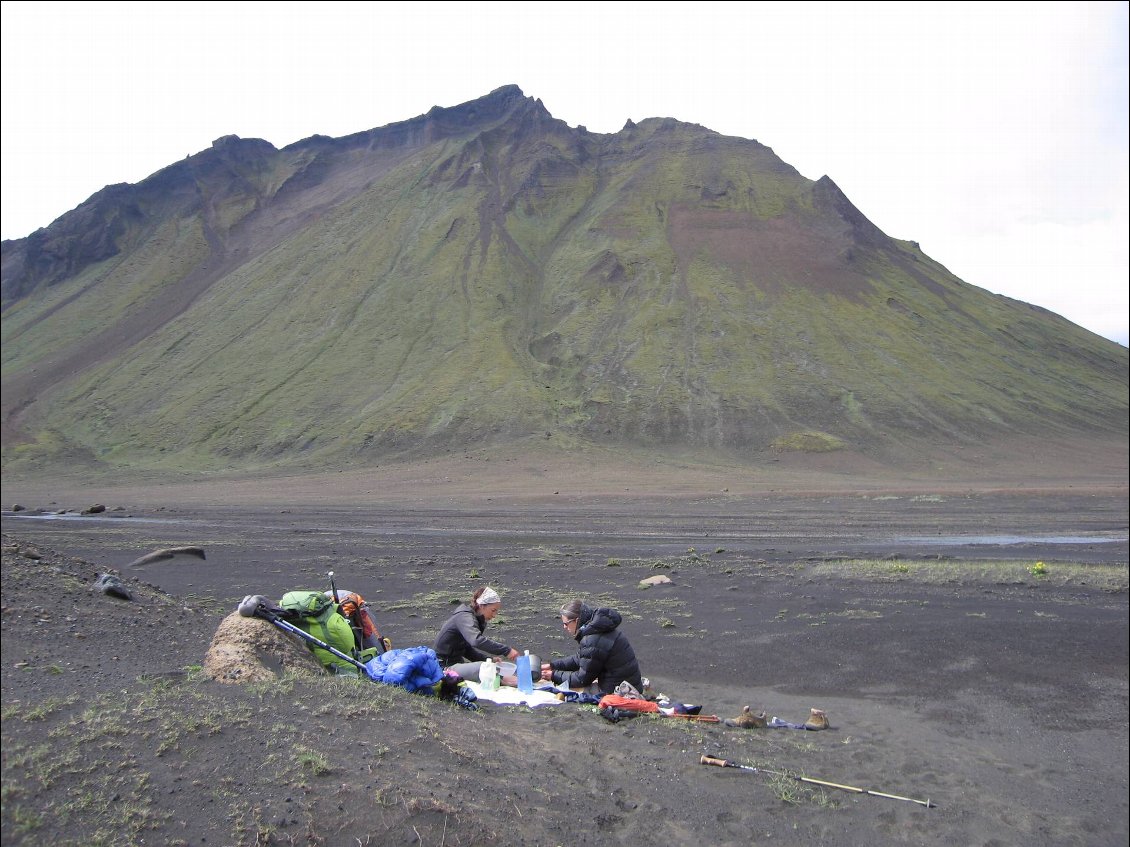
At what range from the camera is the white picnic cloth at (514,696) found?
8.11 m

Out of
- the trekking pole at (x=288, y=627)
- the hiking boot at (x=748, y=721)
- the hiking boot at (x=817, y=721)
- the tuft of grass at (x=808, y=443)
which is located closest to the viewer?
the trekking pole at (x=288, y=627)

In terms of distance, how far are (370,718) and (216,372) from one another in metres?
69.1

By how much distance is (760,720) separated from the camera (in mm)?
8312

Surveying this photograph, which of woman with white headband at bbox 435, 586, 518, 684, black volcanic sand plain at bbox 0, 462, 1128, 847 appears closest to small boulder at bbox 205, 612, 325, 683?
black volcanic sand plain at bbox 0, 462, 1128, 847

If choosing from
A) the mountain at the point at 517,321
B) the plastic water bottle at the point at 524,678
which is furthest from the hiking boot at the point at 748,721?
the mountain at the point at 517,321

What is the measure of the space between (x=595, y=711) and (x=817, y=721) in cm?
260

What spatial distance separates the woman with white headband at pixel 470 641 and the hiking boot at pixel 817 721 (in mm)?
3429

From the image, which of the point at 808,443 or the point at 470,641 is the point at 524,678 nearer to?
the point at 470,641

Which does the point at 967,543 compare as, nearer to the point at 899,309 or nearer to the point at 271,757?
the point at 271,757

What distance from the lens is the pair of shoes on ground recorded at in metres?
8.23

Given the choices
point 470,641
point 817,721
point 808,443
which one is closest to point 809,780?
point 817,721

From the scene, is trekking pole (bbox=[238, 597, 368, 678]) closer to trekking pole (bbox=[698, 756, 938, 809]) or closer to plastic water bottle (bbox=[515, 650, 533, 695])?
plastic water bottle (bbox=[515, 650, 533, 695])

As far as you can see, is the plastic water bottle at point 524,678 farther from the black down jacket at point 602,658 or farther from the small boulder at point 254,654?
the small boulder at point 254,654

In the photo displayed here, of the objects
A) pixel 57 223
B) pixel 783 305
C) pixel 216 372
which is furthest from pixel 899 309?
pixel 57 223
